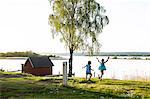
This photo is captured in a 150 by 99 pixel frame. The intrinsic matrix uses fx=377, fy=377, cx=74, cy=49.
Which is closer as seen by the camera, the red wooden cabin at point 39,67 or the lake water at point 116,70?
the lake water at point 116,70

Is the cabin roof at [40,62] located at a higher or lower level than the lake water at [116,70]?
higher

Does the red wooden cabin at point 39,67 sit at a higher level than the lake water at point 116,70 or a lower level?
higher

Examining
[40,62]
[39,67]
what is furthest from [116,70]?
[39,67]

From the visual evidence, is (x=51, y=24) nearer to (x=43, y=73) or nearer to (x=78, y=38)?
(x=78, y=38)

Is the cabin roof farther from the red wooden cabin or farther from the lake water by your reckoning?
the lake water

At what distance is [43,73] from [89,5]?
16749 mm

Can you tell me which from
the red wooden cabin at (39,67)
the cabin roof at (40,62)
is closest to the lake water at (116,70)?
the red wooden cabin at (39,67)

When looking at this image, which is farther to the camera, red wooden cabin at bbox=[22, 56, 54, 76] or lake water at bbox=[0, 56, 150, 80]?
red wooden cabin at bbox=[22, 56, 54, 76]

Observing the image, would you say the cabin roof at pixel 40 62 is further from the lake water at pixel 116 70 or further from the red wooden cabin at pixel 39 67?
the lake water at pixel 116 70

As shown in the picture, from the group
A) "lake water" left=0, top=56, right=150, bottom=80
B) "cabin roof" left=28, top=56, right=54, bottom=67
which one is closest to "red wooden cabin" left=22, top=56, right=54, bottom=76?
"cabin roof" left=28, top=56, right=54, bottom=67

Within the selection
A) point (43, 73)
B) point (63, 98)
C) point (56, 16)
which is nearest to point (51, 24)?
point (56, 16)

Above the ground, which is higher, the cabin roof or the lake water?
the cabin roof

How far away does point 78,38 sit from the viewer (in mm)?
48812

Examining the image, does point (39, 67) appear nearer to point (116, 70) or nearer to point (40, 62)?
point (40, 62)
